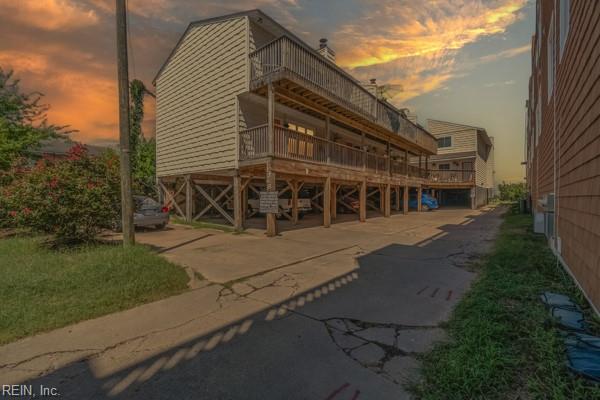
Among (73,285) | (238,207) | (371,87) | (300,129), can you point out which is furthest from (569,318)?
(371,87)

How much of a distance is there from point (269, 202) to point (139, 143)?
17.8m

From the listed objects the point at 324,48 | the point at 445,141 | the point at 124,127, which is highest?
the point at 324,48

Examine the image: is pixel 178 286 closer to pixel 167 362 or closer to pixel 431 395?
pixel 167 362

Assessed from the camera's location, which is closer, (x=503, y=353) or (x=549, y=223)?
(x=503, y=353)

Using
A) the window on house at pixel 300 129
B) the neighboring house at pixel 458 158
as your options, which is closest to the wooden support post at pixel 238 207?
the window on house at pixel 300 129

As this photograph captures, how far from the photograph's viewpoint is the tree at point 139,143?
70.4ft

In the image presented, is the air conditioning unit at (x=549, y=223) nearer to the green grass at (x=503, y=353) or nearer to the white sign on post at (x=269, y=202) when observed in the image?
the green grass at (x=503, y=353)

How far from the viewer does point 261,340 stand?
303 cm

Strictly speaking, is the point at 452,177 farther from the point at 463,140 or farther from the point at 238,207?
the point at 238,207

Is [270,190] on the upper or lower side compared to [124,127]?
lower

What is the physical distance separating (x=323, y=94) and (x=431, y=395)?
10.9m

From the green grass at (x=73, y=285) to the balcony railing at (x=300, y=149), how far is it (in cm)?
599

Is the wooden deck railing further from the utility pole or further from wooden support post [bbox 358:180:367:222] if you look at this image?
the utility pole

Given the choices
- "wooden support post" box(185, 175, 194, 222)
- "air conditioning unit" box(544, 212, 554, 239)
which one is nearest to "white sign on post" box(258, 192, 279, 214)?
"wooden support post" box(185, 175, 194, 222)
